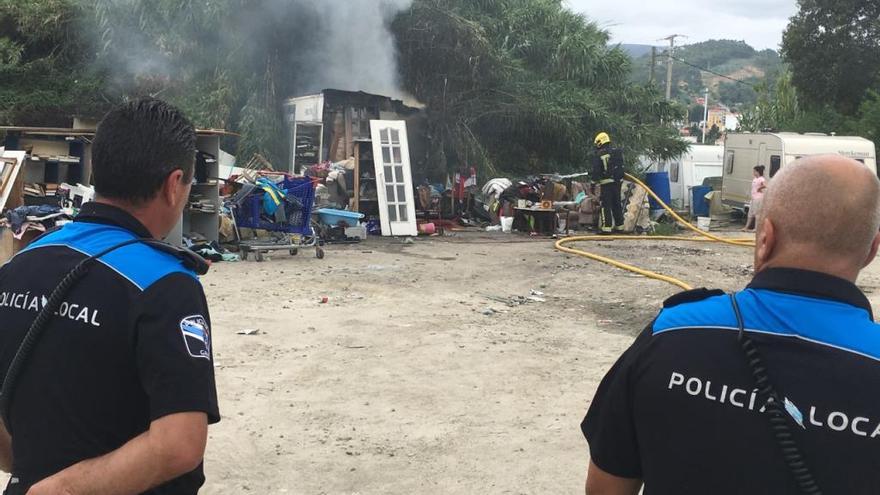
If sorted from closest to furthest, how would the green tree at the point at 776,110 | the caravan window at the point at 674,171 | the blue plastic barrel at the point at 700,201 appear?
1. the blue plastic barrel at the point at 700,201
2. the caravan window at the point at 674,171
3. the green tree at the point at 776,110

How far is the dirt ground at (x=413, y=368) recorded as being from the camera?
4.38m

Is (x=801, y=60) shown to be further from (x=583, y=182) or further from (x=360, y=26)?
(x=360, y=26)

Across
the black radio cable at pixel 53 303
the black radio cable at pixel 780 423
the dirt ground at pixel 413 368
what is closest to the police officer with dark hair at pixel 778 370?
the black radio cable at pixel 780 423

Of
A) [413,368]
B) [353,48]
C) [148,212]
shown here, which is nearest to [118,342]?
[148,212]

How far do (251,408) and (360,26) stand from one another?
1419 centimetres

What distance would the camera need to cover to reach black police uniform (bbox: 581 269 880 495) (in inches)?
57.4

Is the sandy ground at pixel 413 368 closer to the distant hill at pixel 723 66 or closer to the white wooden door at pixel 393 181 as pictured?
the white wooden door at pixel 393 181

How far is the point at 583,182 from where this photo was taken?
1811 cm

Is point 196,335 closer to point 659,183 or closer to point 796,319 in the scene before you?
point 796,319

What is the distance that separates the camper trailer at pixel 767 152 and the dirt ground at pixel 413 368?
8146 mm

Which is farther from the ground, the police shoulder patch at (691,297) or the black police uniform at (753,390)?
the police shoulder patch at (691,297)

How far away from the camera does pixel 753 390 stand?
1502 millimetres

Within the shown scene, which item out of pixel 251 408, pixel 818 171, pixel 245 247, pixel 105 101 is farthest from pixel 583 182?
pixel 818 171

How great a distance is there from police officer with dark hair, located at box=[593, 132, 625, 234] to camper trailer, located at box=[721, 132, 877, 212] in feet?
14.7
